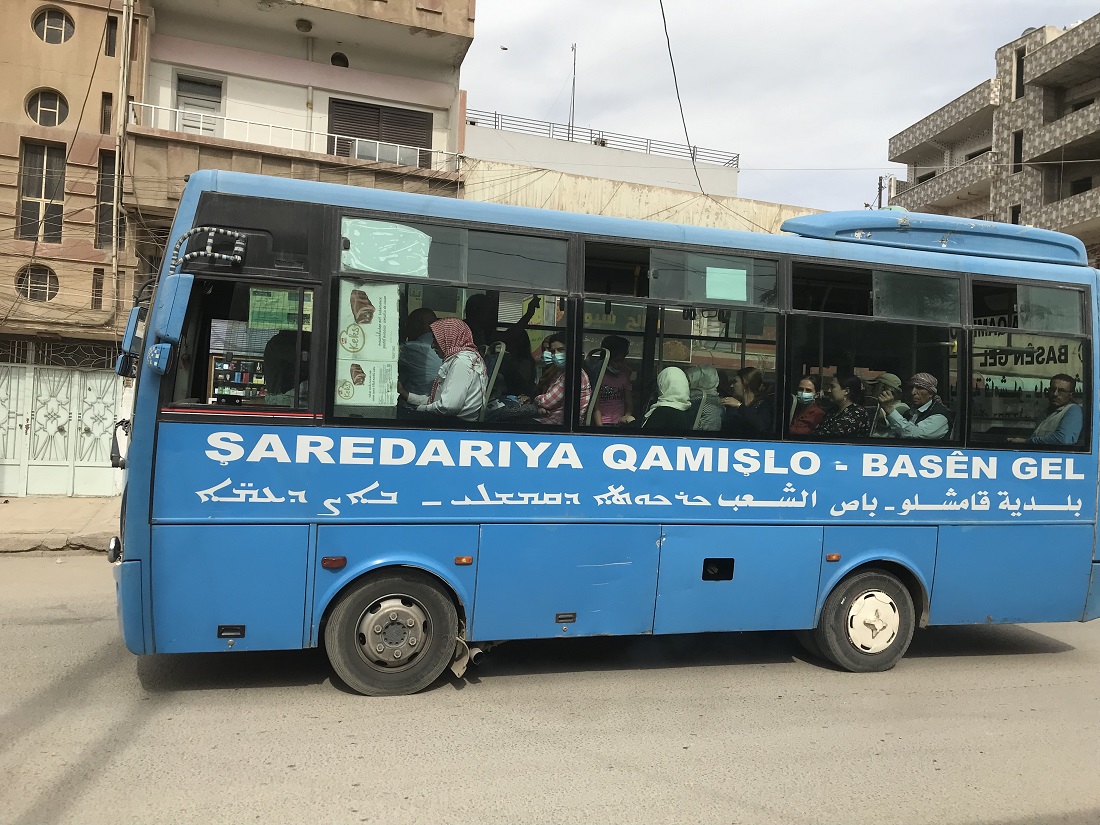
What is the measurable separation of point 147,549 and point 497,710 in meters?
2.22

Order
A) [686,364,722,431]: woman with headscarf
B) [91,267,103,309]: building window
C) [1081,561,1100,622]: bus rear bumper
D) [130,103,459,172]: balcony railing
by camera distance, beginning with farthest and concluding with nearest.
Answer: [130,103,459,172]: balcony railing
[91,267,103,309]: building window
[1081,561,1100,622]: bus rear bumper
[686,364,722,431]: woman with headscarf

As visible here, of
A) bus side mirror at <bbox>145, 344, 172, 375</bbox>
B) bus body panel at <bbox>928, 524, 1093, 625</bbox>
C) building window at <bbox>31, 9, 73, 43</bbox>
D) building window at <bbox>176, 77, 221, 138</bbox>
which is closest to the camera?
bus side mirror at <bbox>145, 344, 172, 375</bbox>

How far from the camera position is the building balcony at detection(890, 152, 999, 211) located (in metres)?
29.7

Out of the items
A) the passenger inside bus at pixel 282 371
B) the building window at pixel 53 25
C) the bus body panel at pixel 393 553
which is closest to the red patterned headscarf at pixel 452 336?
the passenger inside bus at pixel 282 371

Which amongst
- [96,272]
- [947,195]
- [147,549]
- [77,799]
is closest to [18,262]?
[96,272]

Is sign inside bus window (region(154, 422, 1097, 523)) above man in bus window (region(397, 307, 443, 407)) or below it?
below

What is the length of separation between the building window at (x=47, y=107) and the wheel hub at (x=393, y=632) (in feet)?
43.6

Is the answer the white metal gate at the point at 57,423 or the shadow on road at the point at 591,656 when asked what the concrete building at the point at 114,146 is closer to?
the white metal gate at the point at 57,423

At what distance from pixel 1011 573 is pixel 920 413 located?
146 cm

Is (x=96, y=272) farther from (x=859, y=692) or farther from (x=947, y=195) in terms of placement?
(x=947, y=195)

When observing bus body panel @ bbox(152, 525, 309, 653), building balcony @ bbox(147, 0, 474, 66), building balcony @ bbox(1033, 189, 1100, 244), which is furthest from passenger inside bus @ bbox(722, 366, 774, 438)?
building balcony @ bbox(1033, 189, 1100, 244)

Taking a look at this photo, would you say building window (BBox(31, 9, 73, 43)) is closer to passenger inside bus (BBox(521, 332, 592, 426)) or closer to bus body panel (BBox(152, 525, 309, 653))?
bus body panel (BBox(152, 525, 309, 653))

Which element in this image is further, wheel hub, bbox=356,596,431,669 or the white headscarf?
the white headscarf

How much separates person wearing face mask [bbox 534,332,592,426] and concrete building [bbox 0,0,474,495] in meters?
10.8
